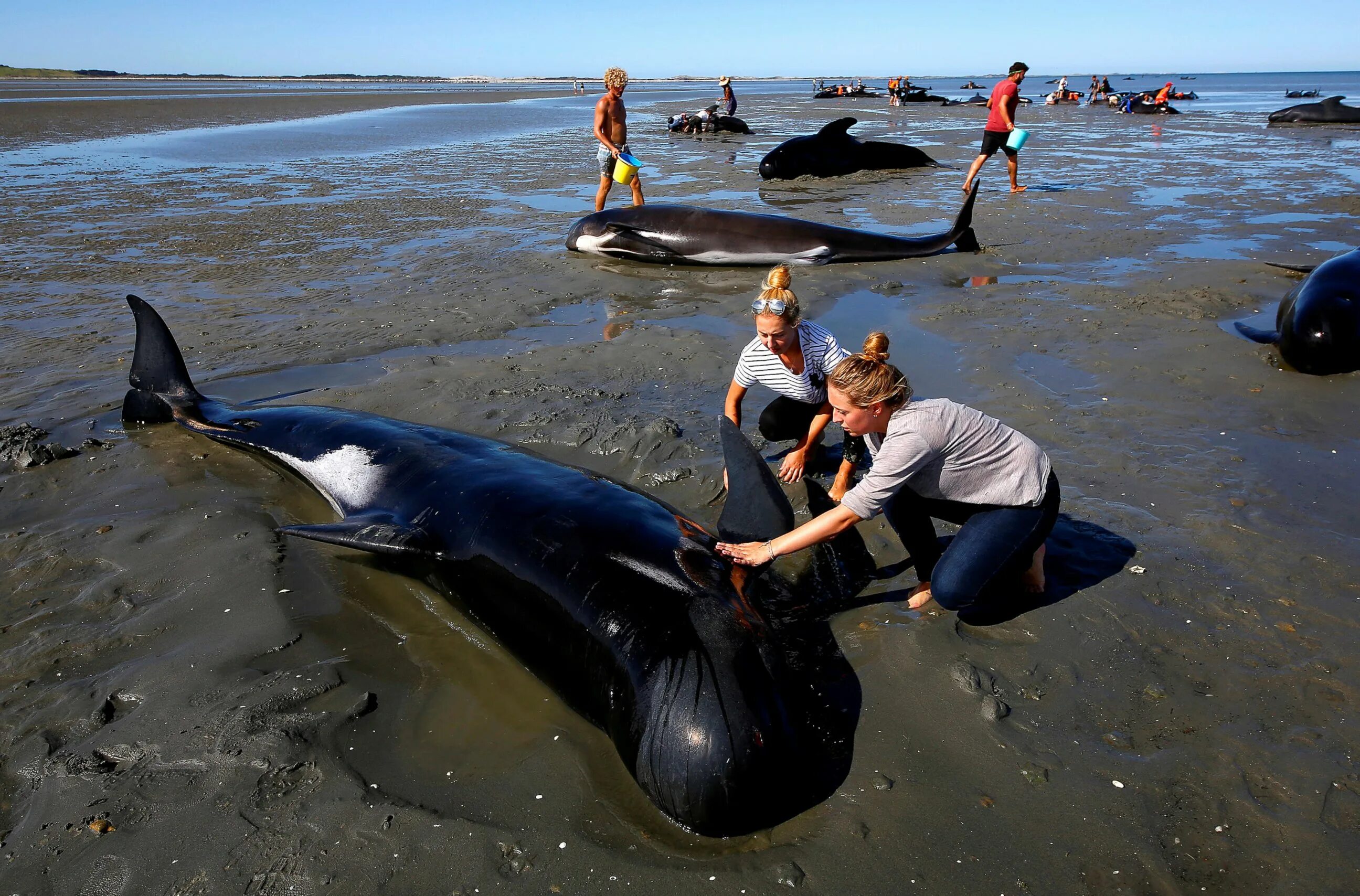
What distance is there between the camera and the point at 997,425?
366 cm

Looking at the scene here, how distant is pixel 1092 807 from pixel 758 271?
8.03 metres

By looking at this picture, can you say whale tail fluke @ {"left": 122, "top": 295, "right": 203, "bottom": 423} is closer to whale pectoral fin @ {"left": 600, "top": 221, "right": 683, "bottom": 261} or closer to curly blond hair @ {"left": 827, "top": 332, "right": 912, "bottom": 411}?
curly blond hair @ {"left": 827, "top": 332, "right": 912, "bottom": 411}

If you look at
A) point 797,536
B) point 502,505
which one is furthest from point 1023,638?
point 502,505

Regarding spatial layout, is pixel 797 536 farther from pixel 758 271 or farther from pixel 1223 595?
pixel 758 271

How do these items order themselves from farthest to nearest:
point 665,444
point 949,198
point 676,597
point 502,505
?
1. point 949,198
2. point 665,444
3. point 502,505
4. point 676,597

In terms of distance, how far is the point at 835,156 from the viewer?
60.3 ft

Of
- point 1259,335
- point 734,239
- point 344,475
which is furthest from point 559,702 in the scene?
point 734,239

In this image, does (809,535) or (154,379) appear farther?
(154,379)

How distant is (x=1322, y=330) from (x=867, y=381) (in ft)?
16.6

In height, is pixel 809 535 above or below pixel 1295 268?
below

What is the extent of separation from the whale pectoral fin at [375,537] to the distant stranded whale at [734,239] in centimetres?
717

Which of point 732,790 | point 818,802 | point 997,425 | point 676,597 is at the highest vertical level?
point 997,425

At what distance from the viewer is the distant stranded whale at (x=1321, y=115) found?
29.0 m

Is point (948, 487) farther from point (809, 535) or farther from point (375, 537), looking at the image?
point (375, 537)
